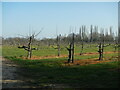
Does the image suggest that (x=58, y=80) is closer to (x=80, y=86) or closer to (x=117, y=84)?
(x=80, y=86)

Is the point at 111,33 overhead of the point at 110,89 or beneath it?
overhead

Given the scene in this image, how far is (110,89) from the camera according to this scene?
11.5 metres

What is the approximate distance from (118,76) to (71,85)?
4.27 meters

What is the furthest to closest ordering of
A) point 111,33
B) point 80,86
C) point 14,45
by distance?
1. point 111,33
2. point 14,45
3. point 80,86

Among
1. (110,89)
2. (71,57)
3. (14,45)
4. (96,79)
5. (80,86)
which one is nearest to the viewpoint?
(110,89)

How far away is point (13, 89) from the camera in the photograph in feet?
39.1

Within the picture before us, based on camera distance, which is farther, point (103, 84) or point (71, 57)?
point (71, 57)

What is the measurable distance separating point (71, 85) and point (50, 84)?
1.36 meters

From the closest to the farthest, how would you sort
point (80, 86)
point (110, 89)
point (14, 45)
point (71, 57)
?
point (110, 89)
point (80, 86)
point (71, 57)
point (14, 45)

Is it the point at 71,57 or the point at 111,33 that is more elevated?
the point at 111,33

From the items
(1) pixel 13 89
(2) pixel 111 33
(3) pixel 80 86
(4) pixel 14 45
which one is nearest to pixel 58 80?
(3) pixel 80 86

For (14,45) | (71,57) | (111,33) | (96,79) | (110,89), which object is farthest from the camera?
(111,33)

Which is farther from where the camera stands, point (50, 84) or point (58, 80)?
point (58, 80)

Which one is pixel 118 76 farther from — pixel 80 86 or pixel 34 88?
pixel 34 88
